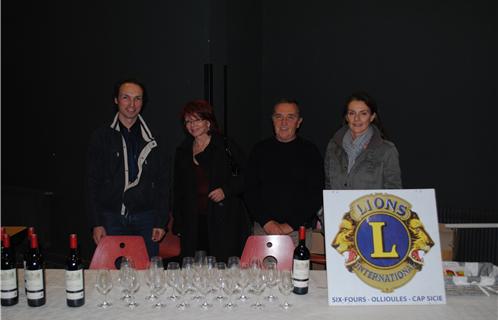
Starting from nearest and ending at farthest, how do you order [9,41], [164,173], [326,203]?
[326,203]
[164,173]
[9,41]

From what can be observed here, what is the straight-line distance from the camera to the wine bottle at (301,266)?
186 centimetres

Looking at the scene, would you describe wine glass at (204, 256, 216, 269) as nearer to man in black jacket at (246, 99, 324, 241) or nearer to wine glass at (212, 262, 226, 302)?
wine glass at (212, 262, 226, 302)

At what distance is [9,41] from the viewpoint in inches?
214

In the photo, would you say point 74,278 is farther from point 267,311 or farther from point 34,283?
point 267,311

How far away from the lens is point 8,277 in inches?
68.4

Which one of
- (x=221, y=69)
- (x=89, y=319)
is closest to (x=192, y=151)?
(x=221, y=69)

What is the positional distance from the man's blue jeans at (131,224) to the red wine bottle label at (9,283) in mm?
1196

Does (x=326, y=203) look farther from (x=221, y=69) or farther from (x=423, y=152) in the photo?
(x=423, y=152)

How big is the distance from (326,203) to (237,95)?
2659mm

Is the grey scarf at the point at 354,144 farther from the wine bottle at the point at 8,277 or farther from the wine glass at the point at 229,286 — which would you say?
the wine bottle at the point at 8,277

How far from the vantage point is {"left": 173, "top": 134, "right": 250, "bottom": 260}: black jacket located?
3.08m

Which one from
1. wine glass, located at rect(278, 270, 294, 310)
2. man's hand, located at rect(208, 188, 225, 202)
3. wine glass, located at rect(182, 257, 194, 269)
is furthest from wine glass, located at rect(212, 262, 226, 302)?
man's hand, located at rect(208, 188, 225, 202)

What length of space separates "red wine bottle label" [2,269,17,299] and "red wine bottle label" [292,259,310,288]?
1.08 meters

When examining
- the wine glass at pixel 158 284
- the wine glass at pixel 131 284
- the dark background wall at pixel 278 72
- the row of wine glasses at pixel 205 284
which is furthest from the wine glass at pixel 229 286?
the dark background wall at pixel 278 72
